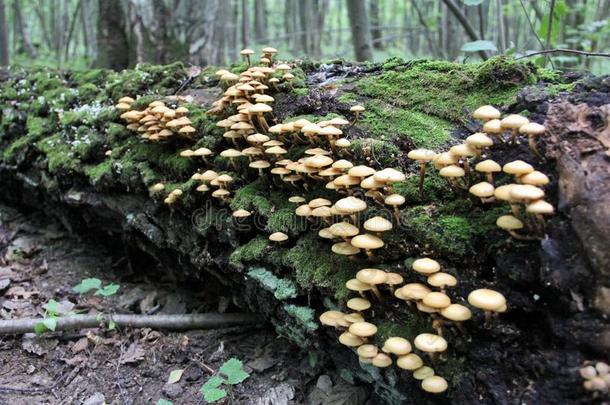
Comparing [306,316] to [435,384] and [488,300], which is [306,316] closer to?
[435,384]

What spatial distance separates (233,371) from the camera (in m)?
3.76

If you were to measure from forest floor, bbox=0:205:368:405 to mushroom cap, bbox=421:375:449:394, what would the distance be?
1126 mm

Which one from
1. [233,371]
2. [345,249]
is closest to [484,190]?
[345,249]

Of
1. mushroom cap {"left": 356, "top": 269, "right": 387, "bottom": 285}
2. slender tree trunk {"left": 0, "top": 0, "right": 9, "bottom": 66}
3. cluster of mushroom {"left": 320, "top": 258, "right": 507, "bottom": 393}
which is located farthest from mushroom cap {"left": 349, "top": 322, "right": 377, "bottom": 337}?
slender tree trunk {"left": 0, "top": 0, "right": 9, "bottom": 66}

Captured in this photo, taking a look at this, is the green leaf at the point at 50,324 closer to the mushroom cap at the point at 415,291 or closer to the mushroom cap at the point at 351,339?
the mushroom cap at the point at 351,339

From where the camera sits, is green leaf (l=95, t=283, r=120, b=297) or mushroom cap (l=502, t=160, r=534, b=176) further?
green leaf (l=95, t=283, r=120, b=297)

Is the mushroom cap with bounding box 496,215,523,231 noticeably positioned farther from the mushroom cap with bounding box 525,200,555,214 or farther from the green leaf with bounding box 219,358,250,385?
the green leaf with bounding box 219,358,250,385

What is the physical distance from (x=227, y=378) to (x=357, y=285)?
169cm

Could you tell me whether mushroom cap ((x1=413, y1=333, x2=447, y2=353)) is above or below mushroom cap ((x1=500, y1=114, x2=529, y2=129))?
below

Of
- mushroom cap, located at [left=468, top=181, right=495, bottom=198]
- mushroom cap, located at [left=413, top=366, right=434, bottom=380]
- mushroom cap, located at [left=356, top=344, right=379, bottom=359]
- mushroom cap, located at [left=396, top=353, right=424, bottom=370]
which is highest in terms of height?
mushroom cap, located at [left=468, top=181, right=495, bottom=198]

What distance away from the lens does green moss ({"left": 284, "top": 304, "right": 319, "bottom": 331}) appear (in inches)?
129

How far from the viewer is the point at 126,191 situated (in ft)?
15.8

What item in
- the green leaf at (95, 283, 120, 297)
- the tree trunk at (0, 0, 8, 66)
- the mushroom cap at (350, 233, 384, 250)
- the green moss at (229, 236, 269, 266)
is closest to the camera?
the mushroom cap at (350, 233, 384, 250)

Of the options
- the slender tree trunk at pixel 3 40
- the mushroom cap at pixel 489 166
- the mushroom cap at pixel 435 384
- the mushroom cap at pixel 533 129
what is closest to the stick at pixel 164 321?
the mushroom cap at pixel 435 384
